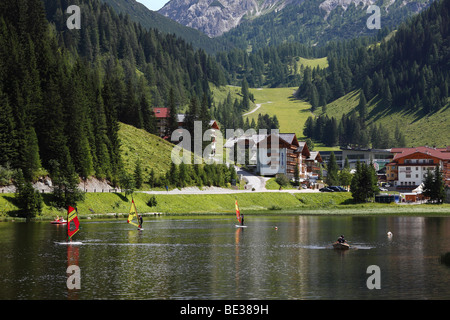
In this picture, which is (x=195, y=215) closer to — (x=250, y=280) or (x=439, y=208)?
(x=439, y=208)

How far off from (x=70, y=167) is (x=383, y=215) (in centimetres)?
7273

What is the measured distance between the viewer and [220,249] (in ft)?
209

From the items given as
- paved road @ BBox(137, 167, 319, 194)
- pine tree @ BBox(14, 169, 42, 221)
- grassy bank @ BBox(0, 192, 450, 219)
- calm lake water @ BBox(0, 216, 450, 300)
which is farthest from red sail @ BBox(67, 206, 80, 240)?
paved road @ BBox(137, 167, 319, 194)

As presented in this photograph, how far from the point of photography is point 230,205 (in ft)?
480

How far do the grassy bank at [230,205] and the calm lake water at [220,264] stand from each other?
26390mm

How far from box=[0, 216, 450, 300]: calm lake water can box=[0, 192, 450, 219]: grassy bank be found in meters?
26.4

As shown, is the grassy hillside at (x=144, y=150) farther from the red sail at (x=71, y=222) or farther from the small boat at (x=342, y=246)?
the small boat at (x=342, y=246)

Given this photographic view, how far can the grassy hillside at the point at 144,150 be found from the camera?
156 metres

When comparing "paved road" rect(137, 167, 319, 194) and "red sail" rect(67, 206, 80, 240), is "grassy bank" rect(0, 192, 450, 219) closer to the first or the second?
"paved road" rect(137, 167, 319, 194)

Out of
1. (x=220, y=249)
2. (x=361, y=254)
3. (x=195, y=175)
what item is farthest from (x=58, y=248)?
(x=195, y=175)

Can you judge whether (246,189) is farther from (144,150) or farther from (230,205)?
(144,150)

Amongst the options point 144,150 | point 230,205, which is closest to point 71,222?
point 230,205

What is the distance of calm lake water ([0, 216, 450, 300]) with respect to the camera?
129 feet

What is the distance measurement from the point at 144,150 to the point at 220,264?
120113 millimetres
